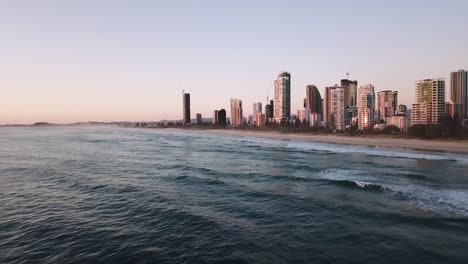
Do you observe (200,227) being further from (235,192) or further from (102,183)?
(102,183)

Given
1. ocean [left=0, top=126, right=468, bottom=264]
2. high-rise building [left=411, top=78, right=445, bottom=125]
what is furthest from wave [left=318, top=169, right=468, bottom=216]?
high-rise building [left=411, top=78, right=445, bottom=125]

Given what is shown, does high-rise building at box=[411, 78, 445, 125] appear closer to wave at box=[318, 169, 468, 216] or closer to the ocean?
the ocean

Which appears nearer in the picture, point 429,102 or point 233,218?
point 233,218

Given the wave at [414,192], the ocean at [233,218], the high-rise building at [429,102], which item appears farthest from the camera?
the high-rise building at [429,102]

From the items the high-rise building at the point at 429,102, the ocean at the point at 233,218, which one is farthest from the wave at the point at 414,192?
the high-rise building at the point at 429,102

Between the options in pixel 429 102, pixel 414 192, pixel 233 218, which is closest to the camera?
pixel 233 218

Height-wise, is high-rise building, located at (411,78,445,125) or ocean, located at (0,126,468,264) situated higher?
high-rise building, located at (411,78,445,125)

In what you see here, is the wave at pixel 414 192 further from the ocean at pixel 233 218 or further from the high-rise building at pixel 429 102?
the high-rise building at pixel 429 102

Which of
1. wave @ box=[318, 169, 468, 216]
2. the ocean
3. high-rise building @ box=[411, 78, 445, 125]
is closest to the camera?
the ocean

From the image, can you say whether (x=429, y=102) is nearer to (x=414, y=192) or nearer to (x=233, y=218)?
(x=414, y=192)

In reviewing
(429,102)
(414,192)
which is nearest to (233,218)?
(414,192)
